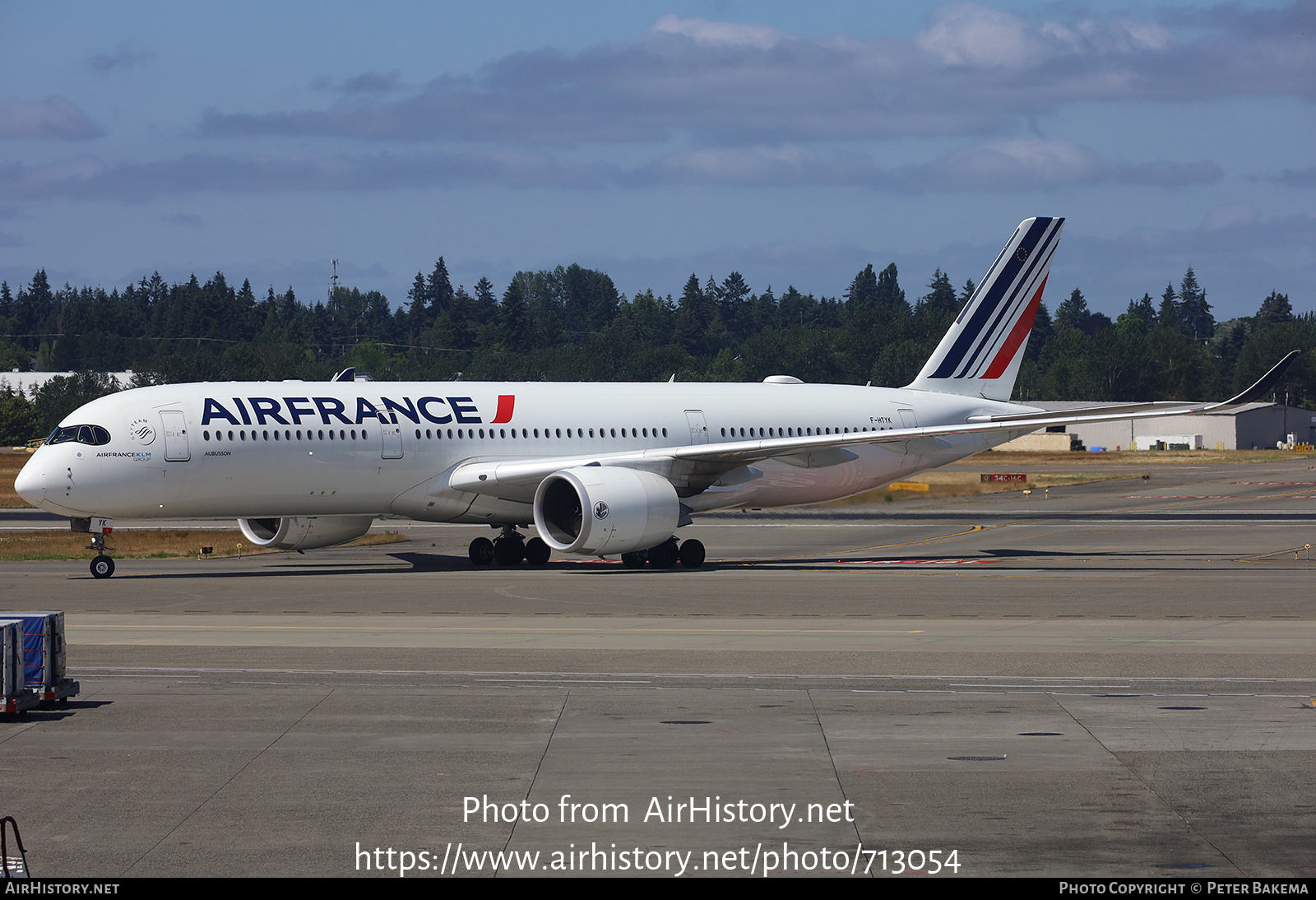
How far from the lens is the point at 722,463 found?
38.1m

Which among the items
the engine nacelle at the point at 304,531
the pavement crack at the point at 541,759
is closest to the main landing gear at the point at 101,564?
the engine nacelle at the point at 304,531

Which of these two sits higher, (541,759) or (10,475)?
(10,475)

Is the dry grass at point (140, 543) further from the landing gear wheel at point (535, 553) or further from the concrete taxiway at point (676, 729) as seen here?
the concrete taxiway at point (676, 729)

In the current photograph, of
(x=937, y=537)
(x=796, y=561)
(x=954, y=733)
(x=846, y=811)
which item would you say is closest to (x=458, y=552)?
(x=796, y=561)

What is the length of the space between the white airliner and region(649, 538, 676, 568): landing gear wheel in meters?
0.06

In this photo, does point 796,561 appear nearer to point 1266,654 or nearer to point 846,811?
point 1266,654

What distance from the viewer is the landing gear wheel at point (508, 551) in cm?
3819

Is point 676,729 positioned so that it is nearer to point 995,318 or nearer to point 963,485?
point 995,318

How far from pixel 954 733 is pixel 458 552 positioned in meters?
28.7

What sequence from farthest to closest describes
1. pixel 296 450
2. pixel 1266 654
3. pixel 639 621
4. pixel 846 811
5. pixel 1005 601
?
pixel 296 450
pixel 1005 601
pixel 639 621
pixel 1266 654
pixel 846 811

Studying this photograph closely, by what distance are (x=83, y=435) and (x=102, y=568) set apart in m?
3.14

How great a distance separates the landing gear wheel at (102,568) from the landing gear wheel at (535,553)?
10302mm

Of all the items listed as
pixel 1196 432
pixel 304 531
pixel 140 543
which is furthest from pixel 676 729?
pixel 1196 432

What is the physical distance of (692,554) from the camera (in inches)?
1453
